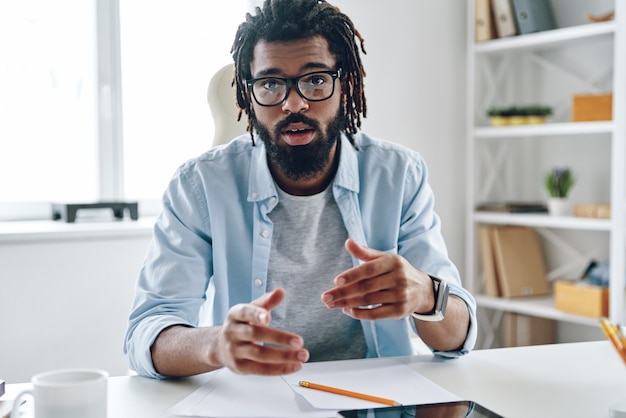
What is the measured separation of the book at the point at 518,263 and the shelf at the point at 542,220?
2.2 inches

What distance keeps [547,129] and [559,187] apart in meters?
0.24

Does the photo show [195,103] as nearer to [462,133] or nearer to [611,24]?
[462,133]

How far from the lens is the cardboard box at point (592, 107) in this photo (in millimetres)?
2531

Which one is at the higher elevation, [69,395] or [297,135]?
[297,135]

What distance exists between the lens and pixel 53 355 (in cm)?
216

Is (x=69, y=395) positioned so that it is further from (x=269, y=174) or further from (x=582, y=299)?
(x=582, y=299)

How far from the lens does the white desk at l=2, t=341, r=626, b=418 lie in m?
0.92

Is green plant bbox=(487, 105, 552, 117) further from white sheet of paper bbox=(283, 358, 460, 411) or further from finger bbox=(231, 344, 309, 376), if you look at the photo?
finger bbox=(231, 344, 309, 376)

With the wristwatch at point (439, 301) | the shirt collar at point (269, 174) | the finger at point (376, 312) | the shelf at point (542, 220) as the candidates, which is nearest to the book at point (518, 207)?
the shelf at point (542, 220)

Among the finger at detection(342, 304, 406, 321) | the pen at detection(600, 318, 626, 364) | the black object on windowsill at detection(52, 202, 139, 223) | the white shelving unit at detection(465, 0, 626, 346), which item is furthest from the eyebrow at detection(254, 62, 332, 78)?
the white shelving unit at detection(465, 0, 626, 346)

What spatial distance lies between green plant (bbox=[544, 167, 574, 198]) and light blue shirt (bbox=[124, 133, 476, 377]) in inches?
55.9

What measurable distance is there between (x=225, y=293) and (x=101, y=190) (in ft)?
4.47

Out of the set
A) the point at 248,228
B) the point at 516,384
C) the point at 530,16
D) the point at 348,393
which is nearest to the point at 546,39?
the point at 530,16

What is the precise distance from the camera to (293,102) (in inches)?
52.2
